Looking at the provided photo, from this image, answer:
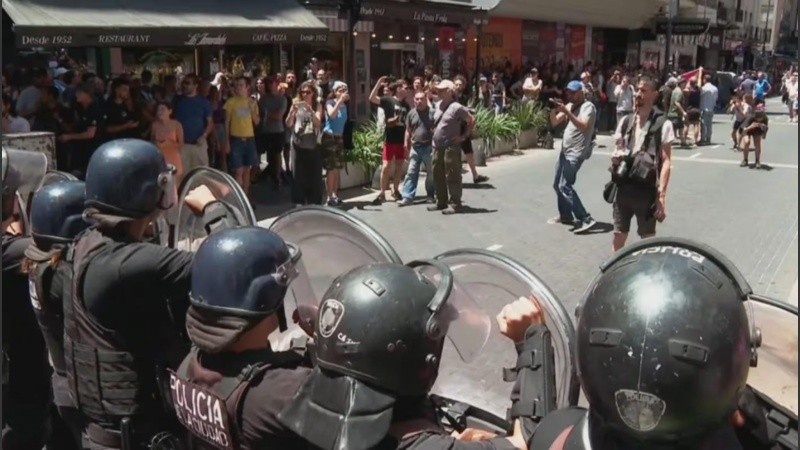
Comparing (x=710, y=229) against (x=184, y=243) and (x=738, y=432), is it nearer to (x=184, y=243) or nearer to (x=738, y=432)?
(x=184, y=243)

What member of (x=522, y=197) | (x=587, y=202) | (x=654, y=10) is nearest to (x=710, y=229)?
(x=587, y=202)

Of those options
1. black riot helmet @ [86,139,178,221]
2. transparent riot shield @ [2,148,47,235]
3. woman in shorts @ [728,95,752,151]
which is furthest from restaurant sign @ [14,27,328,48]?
woman in shorts @ [728,95,752,151]

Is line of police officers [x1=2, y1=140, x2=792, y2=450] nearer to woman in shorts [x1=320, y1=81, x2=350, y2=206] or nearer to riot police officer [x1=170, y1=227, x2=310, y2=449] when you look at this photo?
riot police officer [x1=170, y1=227, x2=310, y2=449]

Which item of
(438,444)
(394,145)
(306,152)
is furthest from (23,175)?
(394,145)

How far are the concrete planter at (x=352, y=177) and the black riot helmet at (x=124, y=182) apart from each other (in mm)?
9528

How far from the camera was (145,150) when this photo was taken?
3043 mm

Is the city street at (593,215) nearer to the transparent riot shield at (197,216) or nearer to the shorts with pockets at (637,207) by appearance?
the shorts with pockets at (637,207)

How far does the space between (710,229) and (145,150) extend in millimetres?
8512

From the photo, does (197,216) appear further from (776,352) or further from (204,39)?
(204,39)

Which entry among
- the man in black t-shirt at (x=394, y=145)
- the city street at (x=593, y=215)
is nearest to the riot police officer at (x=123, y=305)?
the city street at (x=593, y=215)

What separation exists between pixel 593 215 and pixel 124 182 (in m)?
8.75

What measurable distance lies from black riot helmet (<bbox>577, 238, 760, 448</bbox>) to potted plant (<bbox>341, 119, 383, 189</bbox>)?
11157mm

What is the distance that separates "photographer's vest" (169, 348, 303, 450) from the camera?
220cm

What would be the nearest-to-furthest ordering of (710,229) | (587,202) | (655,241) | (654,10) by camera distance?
(655,241) < (710,229) < (587,202) < (654,10)
